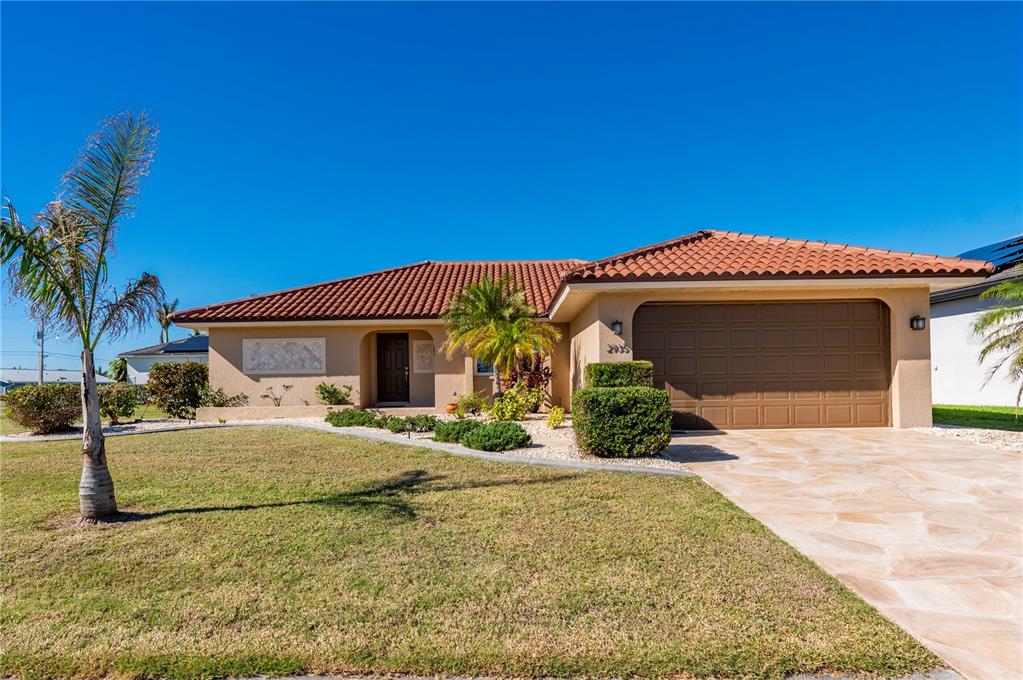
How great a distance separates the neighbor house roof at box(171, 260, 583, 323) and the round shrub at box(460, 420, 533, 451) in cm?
706

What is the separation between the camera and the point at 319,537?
15.9 ft

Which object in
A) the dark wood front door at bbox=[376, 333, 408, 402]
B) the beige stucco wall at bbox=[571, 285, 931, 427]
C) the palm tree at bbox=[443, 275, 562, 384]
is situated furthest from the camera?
the dark wood front door at bbox=[376, 333, 408, 402]

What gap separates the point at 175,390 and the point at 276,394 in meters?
2.95

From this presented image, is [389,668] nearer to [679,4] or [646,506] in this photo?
[646,506]

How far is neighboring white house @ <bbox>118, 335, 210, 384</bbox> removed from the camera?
32031 mm

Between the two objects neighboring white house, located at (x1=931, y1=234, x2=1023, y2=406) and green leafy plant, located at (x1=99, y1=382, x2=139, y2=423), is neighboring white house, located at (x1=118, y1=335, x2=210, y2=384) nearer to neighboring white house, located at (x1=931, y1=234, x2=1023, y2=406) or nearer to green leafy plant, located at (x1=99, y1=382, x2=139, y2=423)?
green leafy plant, located at (x1=99, y1=382, x2=139, y2=423)

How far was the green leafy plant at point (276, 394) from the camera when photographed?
16156mm

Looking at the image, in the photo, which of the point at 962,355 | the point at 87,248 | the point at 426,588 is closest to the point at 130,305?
the point at 87,248

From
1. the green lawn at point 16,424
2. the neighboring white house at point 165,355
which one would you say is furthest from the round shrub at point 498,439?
the neighboring white house at point 165,355

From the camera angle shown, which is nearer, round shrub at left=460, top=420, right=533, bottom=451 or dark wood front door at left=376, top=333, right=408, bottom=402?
round shrub at left=460, top=420, right=533, bottom=451

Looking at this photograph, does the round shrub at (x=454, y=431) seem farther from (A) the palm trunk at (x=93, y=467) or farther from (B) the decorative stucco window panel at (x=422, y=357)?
(B) the decorative stucco window panel at (x=422, y=357)

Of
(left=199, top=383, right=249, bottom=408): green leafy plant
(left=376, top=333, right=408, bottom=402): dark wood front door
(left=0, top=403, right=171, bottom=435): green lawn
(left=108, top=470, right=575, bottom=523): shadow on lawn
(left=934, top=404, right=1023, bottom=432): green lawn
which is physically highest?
(left=376, top=333, right=408, bottom=402): dark wood front door

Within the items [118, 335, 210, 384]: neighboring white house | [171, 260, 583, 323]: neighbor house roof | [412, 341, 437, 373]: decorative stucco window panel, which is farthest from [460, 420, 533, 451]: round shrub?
[118, 335, 210, 384]: neighboring white house

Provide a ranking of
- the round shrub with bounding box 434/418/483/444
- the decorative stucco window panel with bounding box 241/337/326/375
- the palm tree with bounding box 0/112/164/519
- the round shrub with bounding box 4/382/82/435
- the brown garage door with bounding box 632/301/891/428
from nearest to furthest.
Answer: the palm tree with bounding box 0/112/164/519
the round shrub with bounding box 434/418/483/444
the brown garage door with bounding box 632/301/891/428
the round shrub with bounding box 4/382/82/435
the decorative stucco window panel with bounding box 241/337/326/375
